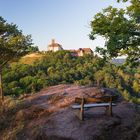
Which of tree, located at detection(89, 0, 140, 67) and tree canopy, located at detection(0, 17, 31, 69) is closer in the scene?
tree, located at detection(89, 0, 140, 67)

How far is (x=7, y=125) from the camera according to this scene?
16.2 metres

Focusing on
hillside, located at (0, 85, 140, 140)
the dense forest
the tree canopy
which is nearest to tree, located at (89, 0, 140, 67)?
hillside, located at (0, 85, 140, 140)

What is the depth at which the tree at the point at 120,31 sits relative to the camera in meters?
14.9

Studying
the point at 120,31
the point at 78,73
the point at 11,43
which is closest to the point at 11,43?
the point at 11,43

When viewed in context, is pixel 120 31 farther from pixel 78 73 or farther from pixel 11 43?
pixel 78 73

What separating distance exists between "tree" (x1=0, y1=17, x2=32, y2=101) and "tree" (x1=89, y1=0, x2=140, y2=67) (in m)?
13.9

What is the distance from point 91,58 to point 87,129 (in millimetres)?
162858

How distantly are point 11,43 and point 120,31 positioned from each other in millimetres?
15966

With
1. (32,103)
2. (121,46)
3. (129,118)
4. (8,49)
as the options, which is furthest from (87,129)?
(8,49)

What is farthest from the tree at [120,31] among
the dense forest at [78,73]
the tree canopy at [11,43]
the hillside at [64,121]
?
the dense forest at [78,73]

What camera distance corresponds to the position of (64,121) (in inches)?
526

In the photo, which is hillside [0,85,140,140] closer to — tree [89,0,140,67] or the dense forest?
tree [89,0,140,67]

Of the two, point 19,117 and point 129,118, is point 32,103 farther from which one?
point 129,118

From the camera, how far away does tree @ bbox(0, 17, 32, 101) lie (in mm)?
28847
